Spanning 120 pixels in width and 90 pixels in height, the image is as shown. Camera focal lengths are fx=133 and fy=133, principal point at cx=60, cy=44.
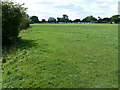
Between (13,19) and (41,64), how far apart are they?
7.44 metres

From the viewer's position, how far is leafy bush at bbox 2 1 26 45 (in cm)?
1224

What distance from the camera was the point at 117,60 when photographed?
785 centimetres

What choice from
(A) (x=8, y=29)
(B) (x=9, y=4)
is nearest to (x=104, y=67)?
(A) (x=8, y=29)

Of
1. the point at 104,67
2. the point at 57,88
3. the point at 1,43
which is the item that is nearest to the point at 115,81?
the point at 104,67

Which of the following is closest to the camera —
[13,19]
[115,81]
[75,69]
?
[115,81]

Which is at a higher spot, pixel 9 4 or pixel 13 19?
pixel 9 4

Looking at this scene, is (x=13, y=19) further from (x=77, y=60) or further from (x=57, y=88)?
(x=57, y=88)

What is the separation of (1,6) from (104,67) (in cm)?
1030

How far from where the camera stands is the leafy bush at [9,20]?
1224 cm

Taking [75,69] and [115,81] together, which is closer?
[115,81]

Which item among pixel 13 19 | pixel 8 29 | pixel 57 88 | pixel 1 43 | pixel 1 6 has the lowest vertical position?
pixel 57 88

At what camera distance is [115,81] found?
5.20 meters

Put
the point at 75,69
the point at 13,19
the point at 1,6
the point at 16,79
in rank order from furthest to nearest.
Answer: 1. the point at 13,19
2. the point at 1,6
3. the point at 75,69
4. the point at 16,79

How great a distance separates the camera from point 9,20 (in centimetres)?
1255
